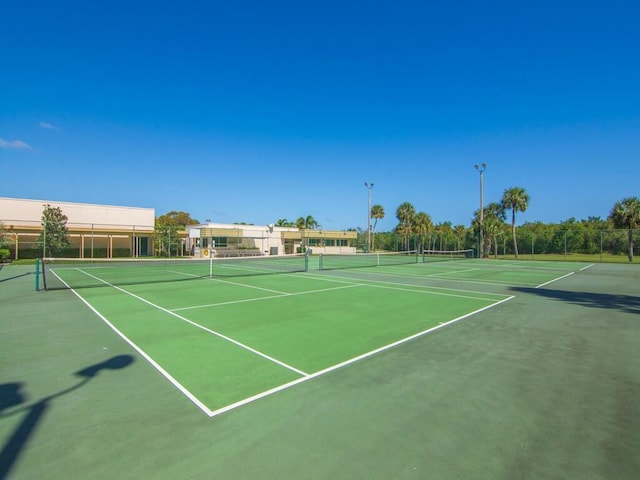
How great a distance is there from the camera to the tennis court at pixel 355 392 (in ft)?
9.84

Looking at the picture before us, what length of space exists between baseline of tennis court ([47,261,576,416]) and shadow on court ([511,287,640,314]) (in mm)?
1608

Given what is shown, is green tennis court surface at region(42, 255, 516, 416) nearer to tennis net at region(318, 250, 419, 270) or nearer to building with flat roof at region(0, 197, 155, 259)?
tennis net at region(318, 250, 419, 270)

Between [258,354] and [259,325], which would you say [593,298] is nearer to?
[259,325]

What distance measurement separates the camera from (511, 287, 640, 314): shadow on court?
10.7 metres

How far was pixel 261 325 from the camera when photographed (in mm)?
7902

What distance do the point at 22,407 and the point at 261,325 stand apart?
14.7ft

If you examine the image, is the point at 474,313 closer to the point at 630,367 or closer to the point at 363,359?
the point at 630,367

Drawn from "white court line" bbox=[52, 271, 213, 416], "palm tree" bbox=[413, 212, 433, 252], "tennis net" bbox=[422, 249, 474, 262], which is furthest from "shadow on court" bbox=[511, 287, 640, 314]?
"palm tree" bbox=[413, 212, 433, 252]

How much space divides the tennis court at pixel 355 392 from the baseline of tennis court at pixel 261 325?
0.05 meters

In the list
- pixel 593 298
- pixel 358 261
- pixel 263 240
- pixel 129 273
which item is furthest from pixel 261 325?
pixel 263 240

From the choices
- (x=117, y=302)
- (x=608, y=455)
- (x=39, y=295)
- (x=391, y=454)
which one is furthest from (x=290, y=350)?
(x=39, y=295)

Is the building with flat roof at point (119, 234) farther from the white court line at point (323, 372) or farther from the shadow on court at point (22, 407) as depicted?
the shadow on court at point (22, 407)

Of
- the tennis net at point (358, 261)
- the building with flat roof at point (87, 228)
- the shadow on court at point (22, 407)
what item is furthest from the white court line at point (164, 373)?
the building with flat roof at point (87, 228)

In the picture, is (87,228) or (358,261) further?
(87,228)
